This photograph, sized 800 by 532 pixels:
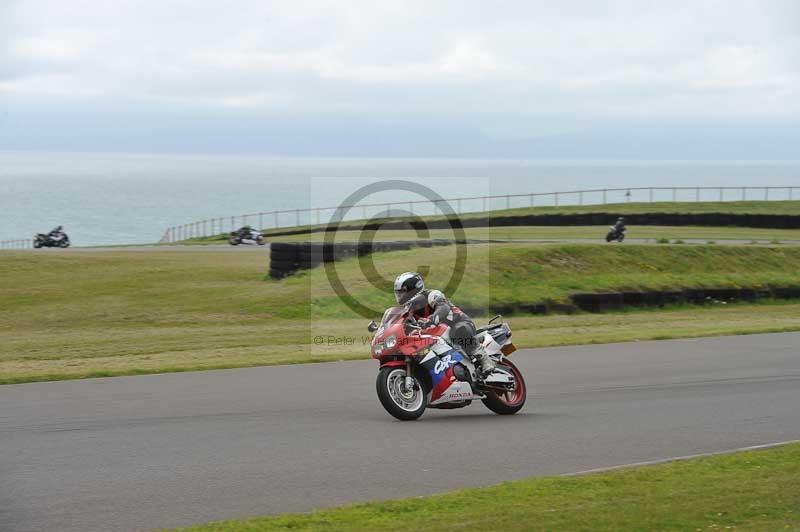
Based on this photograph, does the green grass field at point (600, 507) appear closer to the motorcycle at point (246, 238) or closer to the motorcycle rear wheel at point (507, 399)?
the motorcycle rear wheel at point (507, 399)

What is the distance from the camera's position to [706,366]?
16203 millimetres

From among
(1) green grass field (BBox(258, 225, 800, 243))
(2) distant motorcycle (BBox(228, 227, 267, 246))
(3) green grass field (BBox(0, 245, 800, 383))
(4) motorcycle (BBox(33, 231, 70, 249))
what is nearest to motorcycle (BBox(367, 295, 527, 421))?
(3) green grass field (BBox(0, 245, 800, 383))

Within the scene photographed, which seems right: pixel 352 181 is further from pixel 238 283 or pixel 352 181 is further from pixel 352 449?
pixel 352 449

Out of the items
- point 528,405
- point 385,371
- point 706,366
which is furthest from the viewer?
point 706,366

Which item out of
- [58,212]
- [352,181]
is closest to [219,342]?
[352,181]

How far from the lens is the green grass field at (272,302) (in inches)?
734

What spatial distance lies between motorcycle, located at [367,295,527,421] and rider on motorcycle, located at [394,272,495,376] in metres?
0.08

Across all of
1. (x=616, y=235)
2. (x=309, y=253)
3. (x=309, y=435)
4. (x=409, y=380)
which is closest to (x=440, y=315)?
(x=409, y=380)

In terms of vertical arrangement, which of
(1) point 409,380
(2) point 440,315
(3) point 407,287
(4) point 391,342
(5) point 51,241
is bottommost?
(1) point 409,380

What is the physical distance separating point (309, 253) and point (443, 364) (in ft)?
56.4

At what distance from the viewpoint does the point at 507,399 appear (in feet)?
39.5

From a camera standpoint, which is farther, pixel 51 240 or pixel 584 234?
pixel 51 240

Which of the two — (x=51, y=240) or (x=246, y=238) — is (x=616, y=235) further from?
(x=51, y=240)

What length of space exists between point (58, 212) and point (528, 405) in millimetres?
158225
